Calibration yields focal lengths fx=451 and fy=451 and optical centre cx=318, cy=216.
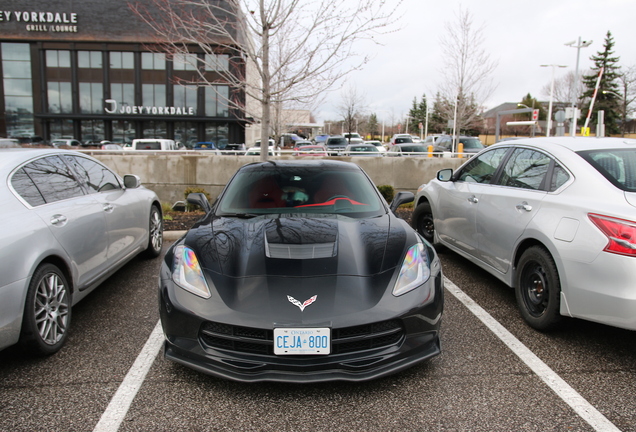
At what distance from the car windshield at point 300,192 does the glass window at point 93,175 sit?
56.1 inches

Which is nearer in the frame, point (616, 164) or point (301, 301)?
point (301, 301)

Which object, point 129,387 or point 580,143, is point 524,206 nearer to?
point 580,143

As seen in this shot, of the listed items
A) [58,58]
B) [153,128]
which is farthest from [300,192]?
[58,58]

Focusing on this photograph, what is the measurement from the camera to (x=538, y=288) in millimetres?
3689

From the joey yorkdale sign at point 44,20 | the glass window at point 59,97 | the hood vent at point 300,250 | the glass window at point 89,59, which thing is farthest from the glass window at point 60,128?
the hood vent at point 300,250

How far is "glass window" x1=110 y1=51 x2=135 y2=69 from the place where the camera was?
4322 centimetres

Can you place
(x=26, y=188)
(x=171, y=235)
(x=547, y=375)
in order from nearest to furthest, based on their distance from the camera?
(x=547, y=375) < (x=26, y=188) < (x=171, y=235)

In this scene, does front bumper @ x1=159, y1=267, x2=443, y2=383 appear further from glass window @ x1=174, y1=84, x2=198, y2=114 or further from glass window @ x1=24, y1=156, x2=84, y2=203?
glass window @ x1=174, y1=84, x2=198, y2=114

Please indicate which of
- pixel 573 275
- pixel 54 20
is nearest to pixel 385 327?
pixel 573 275

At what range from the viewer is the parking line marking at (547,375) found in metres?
2.48

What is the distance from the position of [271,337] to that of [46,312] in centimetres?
176

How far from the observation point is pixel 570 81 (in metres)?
60.5

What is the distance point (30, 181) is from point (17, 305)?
3.83 ft

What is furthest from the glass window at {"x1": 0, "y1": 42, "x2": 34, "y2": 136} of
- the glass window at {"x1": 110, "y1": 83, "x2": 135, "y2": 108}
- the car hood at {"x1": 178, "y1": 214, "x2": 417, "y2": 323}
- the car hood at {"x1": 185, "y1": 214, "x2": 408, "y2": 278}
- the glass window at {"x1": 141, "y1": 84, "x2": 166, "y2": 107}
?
the car hood at {"x1": 178, "y1": 214, "x2": 417, "y2": 323}
